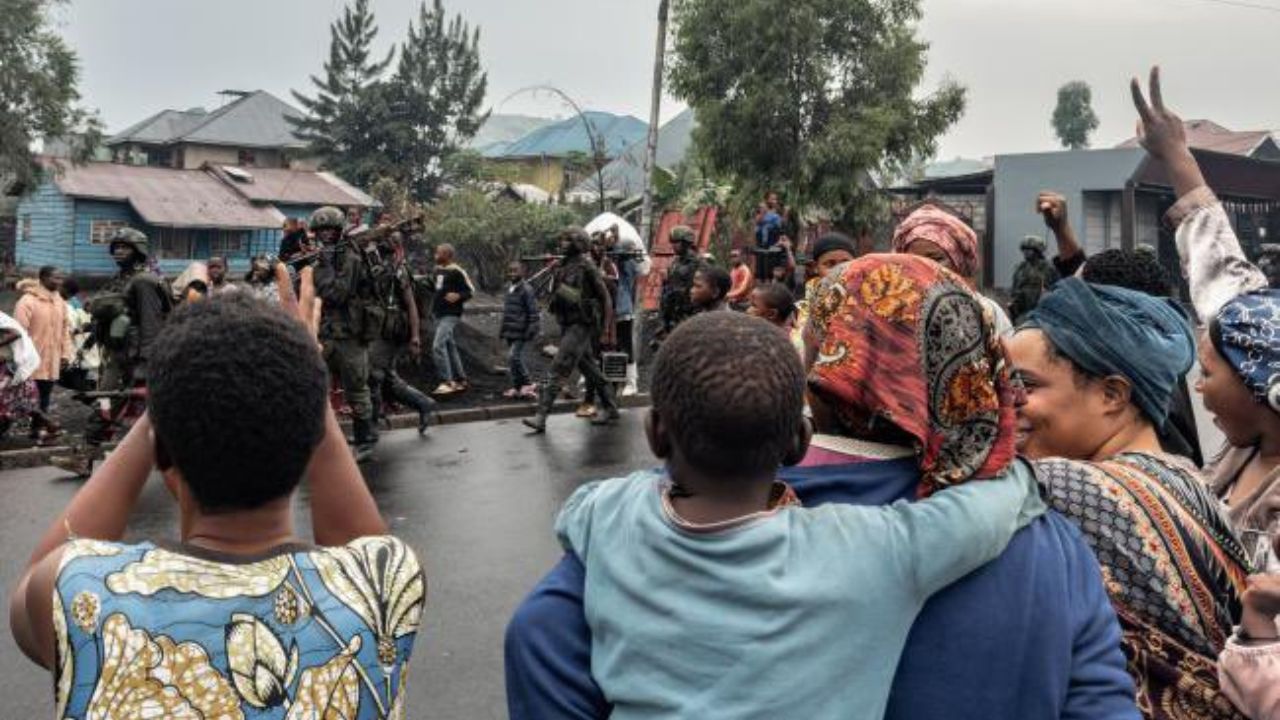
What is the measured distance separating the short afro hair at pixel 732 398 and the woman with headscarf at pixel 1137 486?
1.81 feet

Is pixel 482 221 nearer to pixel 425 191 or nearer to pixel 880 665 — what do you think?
pixel 425 191

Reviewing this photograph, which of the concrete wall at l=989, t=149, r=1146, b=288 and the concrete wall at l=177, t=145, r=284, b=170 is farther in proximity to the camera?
the concrete wall at l=177, t=145, r=284, b=170

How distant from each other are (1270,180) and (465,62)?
41.0 meters

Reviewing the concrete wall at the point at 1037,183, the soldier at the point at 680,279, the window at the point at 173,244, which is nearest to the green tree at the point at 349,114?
the window at the point at 173,244

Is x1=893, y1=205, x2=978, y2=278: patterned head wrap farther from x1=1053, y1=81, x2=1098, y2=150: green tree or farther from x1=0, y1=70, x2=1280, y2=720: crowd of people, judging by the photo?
x1=1053, y1=81, x2=1098, y2=150: green tree

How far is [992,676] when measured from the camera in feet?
4.88

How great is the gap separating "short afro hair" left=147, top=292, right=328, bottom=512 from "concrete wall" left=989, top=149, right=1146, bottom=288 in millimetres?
31636

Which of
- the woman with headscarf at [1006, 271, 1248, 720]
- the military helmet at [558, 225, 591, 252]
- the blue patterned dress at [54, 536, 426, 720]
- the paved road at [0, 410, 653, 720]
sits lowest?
the paved road at [0, 410, 653, 720]

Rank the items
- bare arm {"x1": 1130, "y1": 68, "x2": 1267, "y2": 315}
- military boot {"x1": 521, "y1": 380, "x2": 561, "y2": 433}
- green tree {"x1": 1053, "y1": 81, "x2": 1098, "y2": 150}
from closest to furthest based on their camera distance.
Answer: bare arm {"x1": 1130, "y1": 68, "x2": 1267, "y2": 315} < military boot {"x1": 521, "y1": 380, "x2": 561, "y2": 433} < green tree {"x1": 1053, "y1": 81, "x2": 1098, "y2": 150}

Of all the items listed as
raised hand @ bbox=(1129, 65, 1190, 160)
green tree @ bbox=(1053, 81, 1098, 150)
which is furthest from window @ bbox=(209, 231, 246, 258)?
green tree @ bbox=(1053, 81, 1098, 150)

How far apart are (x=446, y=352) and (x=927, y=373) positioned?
12.3 metres

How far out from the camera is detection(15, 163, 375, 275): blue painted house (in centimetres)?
3806

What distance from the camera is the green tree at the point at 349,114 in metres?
55.4

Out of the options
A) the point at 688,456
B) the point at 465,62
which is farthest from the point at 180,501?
the point at 465,62
